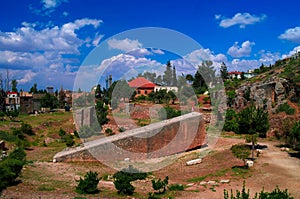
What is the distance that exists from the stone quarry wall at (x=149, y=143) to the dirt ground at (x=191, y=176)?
679 mm

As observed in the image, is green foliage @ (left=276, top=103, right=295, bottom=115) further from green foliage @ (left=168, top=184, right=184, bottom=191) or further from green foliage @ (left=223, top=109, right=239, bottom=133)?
green foliage @ (left=168, top=184, right=184, bottom=191)

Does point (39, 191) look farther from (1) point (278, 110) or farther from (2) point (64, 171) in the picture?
(1) point (278, 110)

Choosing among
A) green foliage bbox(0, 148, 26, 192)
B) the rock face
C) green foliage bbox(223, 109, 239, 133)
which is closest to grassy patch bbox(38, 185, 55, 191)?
green foliage bbox(0, 148, 26, 192)

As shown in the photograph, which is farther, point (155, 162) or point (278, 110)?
point (278, 110)

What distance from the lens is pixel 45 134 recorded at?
29031mm

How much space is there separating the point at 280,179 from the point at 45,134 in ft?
77.8

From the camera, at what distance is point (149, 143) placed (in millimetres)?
16969

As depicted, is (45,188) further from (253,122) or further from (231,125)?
(231,125)

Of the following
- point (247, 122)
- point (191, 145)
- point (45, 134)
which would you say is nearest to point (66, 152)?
point (191, 145)

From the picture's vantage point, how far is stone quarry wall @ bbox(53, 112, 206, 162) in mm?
16266

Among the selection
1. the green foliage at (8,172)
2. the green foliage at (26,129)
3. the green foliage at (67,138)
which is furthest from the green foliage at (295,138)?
the green foliage at (26,129)

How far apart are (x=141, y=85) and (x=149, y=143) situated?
40.7 meters

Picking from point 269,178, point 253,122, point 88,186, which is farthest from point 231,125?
point 88,186

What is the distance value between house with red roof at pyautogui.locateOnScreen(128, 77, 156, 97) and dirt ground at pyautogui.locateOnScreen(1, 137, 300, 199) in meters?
36.7
